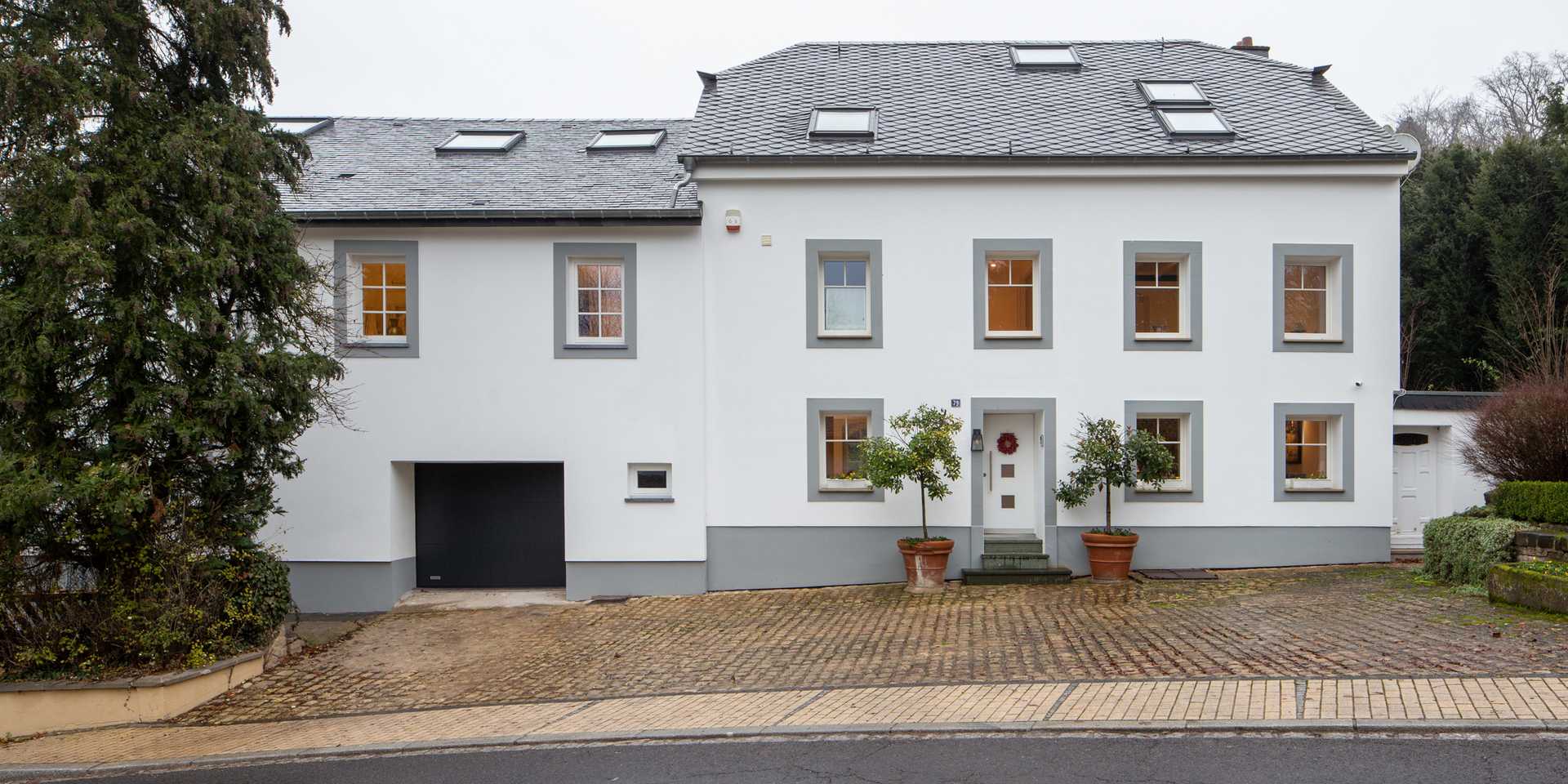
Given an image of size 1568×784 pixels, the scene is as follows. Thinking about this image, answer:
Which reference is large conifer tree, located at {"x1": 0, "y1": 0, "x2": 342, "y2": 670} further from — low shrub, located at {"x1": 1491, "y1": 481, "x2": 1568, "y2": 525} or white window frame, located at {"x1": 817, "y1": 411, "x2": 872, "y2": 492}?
low shrub, located at {"x1": 1491, "y1": 481, "x2": 1568, "y2": 525}

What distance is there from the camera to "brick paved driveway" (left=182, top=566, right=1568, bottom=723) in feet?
27.7

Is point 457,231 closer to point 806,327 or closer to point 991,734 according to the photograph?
point 806,327

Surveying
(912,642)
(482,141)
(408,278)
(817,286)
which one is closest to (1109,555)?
(912,642)

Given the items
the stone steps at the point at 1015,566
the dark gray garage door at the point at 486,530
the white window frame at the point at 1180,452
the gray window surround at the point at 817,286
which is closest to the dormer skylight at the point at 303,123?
the dark gray garage door at the point at 486,530

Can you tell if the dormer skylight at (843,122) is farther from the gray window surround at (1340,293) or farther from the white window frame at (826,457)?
the gray window surround at (1340,293)

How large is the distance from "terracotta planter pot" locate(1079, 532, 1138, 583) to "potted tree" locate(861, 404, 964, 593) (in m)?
1.91

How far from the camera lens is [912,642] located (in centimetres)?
994

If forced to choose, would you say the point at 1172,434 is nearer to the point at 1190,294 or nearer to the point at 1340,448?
the point at 1190,294

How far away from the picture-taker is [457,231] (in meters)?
13.2

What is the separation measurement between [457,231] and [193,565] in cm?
568

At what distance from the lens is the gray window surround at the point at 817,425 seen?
1338cm

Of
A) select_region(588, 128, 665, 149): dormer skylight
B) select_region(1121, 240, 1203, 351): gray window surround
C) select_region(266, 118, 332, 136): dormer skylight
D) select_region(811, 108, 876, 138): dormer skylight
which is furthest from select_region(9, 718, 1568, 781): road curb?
select_region(266, 118, 332, 136): dormer skylight

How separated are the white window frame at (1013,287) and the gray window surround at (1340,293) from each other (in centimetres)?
326

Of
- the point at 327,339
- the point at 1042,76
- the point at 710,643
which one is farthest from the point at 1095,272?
the point at 327,339
